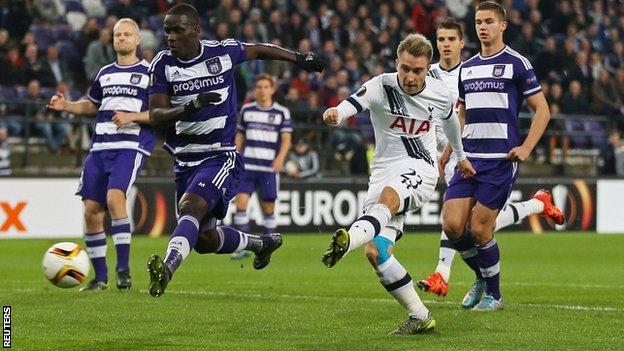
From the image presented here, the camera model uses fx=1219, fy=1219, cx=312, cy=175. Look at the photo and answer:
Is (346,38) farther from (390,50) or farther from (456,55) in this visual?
(456,55)

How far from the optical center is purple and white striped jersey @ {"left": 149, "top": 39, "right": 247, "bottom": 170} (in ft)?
28.8

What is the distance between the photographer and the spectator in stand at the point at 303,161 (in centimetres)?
2156

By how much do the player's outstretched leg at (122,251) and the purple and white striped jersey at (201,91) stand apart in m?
2.40

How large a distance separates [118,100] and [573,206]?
13.4 metres

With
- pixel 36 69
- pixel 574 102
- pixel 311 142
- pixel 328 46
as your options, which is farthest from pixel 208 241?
pixel 574 102

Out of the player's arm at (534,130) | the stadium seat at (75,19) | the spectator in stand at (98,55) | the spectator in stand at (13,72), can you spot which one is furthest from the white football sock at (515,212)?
the stadium seat at (75,19)

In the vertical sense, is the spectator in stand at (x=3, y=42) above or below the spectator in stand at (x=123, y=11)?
below

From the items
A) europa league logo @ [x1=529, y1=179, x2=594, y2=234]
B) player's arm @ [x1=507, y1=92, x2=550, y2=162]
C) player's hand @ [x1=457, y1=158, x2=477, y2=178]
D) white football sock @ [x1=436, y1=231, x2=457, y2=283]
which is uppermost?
player's arm @ [x1=507, y1=92, x2=550, y2=162]

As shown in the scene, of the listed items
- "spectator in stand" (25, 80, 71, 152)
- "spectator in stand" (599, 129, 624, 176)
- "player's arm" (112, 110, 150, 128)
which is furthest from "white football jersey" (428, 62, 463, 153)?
"spectator in stand" (599, 129, 624, 176)

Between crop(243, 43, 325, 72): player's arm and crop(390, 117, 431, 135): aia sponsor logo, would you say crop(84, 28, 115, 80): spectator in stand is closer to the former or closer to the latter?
crop(243, 43, 325, 72): player's arm

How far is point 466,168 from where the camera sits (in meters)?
9.51

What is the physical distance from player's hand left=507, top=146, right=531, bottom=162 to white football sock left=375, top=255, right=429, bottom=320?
1.93 m

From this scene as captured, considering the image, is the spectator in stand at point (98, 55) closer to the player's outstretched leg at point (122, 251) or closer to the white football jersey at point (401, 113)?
the player's outstretched leg at point (122, 251)

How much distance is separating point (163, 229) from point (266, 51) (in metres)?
11.0
